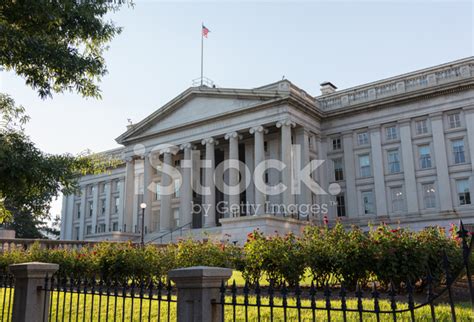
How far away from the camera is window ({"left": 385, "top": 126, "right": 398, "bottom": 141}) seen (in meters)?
39.0

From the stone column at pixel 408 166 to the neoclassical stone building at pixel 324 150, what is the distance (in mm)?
81

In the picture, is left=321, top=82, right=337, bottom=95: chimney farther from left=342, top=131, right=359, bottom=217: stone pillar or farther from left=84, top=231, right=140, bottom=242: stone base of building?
left=84, top=231, right=140, bottom=242: stone base of building

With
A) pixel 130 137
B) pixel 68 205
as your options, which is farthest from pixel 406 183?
pixel 68 205

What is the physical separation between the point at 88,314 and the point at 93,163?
3668 millimetres

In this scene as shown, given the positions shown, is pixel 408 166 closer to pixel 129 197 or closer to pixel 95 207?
pixel 129 197

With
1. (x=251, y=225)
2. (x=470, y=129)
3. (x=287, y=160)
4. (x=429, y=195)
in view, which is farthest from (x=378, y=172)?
(x=251, y=225)

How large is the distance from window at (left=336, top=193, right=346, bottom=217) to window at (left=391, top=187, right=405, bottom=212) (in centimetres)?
439

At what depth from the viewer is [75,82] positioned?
10953 millimetres

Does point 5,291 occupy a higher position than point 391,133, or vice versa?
point 391,133

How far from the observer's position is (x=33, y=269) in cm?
767

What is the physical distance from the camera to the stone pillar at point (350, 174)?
39906 mm

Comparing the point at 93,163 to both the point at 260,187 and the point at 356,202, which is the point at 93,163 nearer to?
the point at 260,187

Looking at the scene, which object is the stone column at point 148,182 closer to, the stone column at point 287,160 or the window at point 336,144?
the stone column at point 287,160

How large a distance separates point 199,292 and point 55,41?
7517 mm
